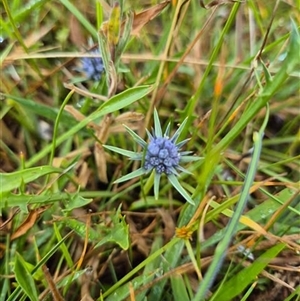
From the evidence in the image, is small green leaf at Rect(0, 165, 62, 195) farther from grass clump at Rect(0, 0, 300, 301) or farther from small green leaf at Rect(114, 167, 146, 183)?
small green leaf at Rect(114, 167, 146, 183)

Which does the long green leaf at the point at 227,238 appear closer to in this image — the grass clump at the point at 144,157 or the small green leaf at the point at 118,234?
the grass clump at the point at 144,157

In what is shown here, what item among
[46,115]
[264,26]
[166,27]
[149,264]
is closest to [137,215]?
[149,264]

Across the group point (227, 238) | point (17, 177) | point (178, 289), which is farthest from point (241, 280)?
point (17, 177)

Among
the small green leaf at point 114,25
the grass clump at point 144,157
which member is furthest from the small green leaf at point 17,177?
the small green leaf at point 114,25

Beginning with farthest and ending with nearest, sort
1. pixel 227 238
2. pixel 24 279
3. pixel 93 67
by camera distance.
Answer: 1. pixel 93 67
2. pixel 24 279
3. pixel 227 238

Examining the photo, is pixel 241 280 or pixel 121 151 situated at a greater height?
pixel 121 151

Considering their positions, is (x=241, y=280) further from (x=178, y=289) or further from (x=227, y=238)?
(x=227, y=238)

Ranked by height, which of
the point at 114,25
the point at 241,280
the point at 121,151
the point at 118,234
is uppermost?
the point at 114,25

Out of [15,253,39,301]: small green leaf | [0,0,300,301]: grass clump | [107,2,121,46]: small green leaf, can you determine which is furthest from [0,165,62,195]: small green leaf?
[107,2,121,46]: small green leaf
